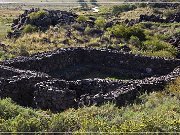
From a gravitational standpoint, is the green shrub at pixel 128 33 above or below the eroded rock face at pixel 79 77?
below

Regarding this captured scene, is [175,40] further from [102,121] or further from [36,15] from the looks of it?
[102,121]

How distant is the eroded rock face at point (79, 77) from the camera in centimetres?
2047

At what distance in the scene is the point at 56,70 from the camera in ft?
91.6

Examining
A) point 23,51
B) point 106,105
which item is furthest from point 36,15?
point 106,105

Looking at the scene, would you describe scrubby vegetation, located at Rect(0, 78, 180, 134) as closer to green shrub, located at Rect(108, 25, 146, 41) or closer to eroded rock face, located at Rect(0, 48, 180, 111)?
eroded rock face, located at Rect(0, 48, 180, 111)

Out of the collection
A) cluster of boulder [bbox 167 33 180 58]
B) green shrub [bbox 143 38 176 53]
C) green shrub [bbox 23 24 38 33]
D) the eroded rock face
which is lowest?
cluster of boulder [bbox 167 33 180 58]

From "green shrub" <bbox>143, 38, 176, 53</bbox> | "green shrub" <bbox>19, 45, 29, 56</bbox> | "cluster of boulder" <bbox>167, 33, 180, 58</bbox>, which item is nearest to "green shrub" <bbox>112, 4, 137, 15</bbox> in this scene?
"cluster of boulder" <bbox>167, 33, 180, 58</bbox>

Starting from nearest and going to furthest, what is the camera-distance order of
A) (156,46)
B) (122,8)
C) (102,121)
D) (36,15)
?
1. (102,121)
2. (156,46)
3. (36,15)
4. (122,8)

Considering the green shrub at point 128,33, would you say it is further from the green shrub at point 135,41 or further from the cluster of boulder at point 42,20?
the cluster of boulder at point 42,20

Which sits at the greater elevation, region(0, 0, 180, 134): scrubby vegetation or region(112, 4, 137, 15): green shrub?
region(0, 0, 180, 134): scrubby vegetation

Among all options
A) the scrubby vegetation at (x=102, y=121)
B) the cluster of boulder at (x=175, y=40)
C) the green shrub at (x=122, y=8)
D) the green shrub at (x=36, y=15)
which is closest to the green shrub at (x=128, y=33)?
the cluster of boulder at (x=175, y=40)

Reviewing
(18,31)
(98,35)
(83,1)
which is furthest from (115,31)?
(83,1)

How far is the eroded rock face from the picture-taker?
20.5m

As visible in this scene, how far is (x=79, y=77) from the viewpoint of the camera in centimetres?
2727
